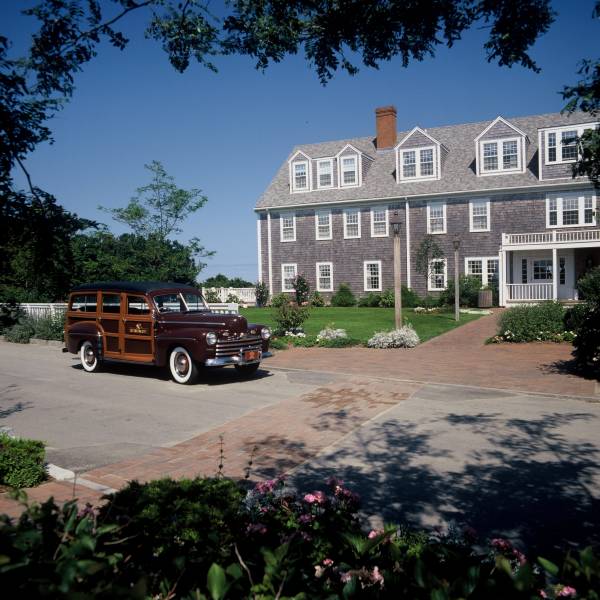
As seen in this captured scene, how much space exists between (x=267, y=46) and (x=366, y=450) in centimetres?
493

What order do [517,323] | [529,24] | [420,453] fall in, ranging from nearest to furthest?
[529,24] < [420,453] < [517,323]

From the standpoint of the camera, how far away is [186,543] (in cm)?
267

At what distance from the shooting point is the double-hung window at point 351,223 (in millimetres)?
35031

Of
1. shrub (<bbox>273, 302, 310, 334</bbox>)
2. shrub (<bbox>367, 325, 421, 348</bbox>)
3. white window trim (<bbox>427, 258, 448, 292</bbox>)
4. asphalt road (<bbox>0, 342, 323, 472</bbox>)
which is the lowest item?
asphalt road (<bbox>0, 342, 323, 472</bbox>)

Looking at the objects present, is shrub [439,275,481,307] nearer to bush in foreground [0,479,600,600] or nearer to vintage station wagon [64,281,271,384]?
vintage station wagon [64,281,271,384]

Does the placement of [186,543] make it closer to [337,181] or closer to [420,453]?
[420,453]

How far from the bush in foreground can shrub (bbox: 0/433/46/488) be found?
122 inches


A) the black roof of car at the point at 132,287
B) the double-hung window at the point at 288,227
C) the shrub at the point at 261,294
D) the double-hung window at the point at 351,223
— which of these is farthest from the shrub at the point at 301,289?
the black roof of car at the point at 132,287

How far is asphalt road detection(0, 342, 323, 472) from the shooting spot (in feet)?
25.7

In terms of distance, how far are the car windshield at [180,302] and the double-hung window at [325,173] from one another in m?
23.7

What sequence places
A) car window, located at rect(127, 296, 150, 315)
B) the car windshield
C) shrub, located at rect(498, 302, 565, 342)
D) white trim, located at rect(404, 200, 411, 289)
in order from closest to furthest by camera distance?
1. car window, located at rect(127, 296, 150, 315)
2. the car windshield
3. shrub, located at rect(498, 302, 565, 342)
4. white trim, located at rect(404, 200, 411, 289)

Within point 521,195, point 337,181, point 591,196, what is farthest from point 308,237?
point 591,196

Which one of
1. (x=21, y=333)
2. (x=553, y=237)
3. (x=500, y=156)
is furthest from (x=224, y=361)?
(x=500, y=156)

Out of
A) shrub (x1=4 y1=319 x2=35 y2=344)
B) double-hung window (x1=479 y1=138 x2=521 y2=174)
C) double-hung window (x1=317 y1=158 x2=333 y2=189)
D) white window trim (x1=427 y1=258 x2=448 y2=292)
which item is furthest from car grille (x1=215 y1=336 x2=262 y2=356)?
double-hung window (x1=317 y1=158 x2=333 y2=189)
